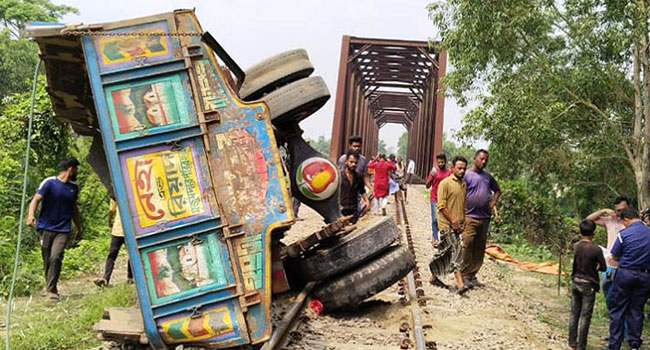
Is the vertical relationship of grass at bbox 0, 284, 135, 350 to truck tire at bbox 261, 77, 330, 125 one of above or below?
below

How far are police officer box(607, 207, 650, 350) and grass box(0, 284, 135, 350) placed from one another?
16.1 ft

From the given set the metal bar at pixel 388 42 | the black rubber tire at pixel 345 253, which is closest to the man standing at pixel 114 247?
the black rubber tire at pixel 345 253

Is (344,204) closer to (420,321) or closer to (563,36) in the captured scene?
(420,321)

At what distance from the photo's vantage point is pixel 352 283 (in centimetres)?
671

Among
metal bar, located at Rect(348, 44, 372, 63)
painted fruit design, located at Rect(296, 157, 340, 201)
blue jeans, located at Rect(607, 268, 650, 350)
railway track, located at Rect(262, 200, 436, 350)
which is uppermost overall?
metal bar, located at Rect(348, 44, 372, 63)

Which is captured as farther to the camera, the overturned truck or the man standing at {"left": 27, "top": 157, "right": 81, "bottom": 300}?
the man standing at {"left": 27, "top": 157, "right": 81, "bottom": 300}

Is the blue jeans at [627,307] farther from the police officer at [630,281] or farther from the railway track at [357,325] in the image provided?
the railway track at [357,325]

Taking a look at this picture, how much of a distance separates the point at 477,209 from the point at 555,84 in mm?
5137

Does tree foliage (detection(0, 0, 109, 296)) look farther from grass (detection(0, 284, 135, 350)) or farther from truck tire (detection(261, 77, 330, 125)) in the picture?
truck tire (detection(261, 77, 330, 125))

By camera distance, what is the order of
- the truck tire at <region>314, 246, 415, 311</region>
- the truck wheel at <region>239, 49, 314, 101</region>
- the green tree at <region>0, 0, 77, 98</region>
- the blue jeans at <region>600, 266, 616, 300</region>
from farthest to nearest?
the green tree at <region>0, 0, 77, 98</region>
the blue jeans at <region>600, 266, 616, 300</region>
the truck tire at <region>314, 246, 415, 311</region>
the truck wheel at <region>239, 49, 314, 101</region>

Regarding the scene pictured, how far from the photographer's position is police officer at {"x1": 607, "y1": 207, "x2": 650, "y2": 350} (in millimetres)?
6176

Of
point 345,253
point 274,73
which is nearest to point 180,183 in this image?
point 274,73

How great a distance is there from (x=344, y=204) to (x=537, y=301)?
309 cm

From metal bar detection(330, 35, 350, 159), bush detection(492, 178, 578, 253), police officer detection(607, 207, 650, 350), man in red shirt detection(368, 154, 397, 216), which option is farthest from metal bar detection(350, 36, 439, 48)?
police officer detection(607, 207, 650, 350)
